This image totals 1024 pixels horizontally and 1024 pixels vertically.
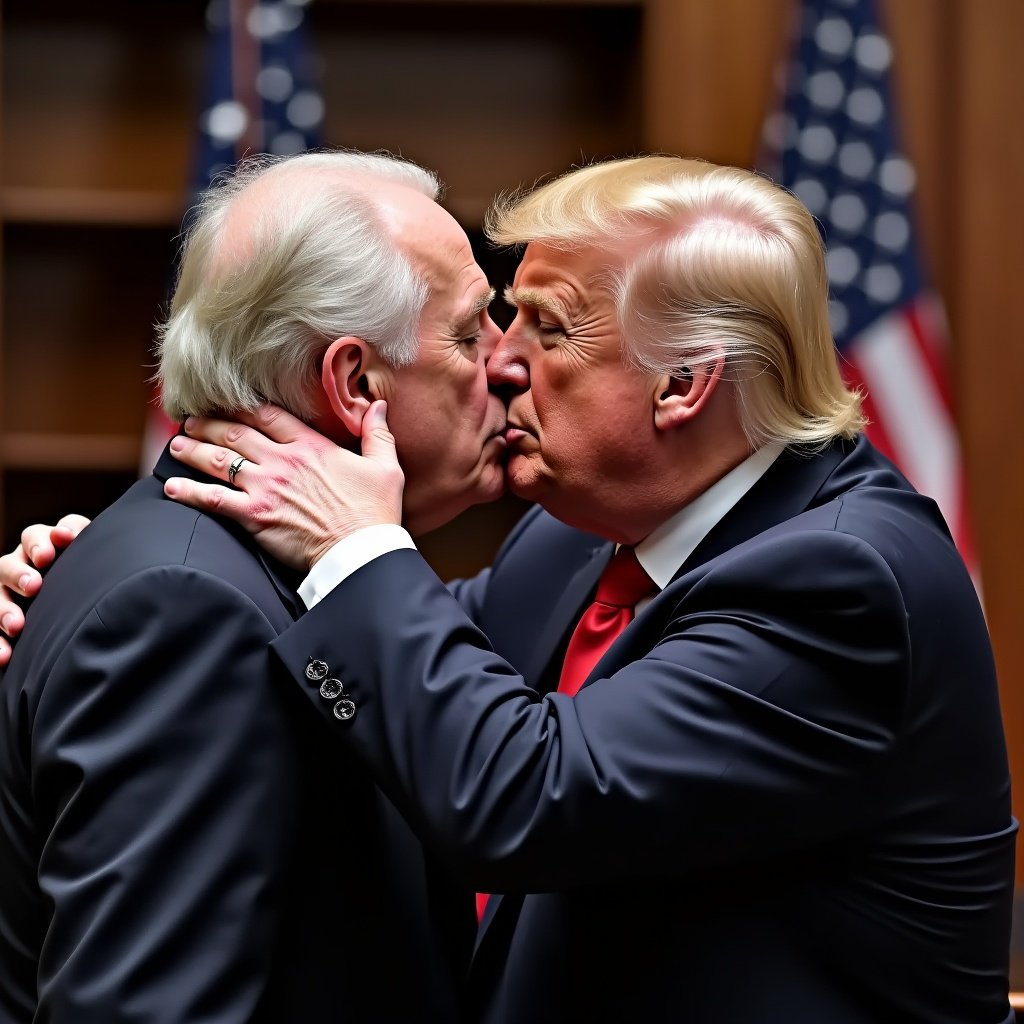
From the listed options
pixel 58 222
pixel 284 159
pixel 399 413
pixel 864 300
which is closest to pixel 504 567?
pixel 399 413

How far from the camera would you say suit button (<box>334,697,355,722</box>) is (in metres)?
1.44

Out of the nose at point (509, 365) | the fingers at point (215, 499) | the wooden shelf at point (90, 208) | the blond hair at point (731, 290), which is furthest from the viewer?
the wooden shelf at point (90, 208)

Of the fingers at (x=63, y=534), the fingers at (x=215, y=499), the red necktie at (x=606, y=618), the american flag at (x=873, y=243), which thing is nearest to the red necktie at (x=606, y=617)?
the red necktie at (x=606, y=618)

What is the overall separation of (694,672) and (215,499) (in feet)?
1.81

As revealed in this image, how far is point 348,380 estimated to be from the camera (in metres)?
1.63

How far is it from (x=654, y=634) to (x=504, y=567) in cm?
66

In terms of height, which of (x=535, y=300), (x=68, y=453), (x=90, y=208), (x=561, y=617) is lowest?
(x=68, y=453)

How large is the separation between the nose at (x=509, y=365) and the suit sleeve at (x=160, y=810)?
60 cm

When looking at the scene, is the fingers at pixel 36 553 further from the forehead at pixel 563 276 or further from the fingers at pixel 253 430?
the forehead at pixel 563 276

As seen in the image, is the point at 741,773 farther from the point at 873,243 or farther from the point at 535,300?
the point at 873,243

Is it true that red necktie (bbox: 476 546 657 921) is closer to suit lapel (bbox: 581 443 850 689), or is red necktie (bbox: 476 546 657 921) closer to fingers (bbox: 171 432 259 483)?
suit lapel (bbox: 581 443 850 689)

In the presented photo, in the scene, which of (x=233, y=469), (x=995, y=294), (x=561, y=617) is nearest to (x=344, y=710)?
(x=233, y=469)

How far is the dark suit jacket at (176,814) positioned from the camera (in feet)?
4.32

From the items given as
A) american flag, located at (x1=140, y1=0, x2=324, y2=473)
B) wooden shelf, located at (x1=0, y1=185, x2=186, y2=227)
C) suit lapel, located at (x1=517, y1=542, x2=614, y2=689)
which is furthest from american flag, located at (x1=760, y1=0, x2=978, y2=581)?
suit lapel, located at (x1=517, y1=542, x2=614, y2=689)
